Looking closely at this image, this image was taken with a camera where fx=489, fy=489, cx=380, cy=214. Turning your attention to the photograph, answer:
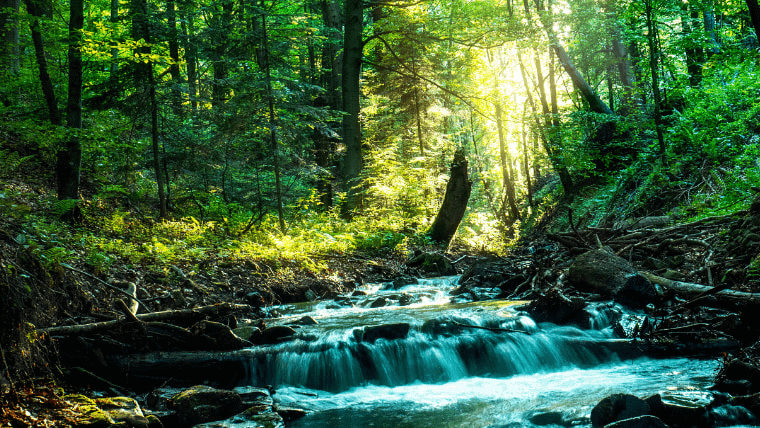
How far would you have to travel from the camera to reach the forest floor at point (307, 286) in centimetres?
384

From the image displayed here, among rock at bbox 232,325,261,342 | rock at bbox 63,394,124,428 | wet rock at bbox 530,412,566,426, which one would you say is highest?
rock at bbox 63,394,124,428

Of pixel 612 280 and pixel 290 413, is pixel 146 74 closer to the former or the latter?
pixel 290 413

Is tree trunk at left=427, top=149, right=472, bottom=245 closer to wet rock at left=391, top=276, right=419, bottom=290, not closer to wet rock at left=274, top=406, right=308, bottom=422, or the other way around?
wet rock at left=391, top=276, right=419, bottom=290

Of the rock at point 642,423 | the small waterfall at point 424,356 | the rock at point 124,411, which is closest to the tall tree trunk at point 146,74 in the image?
the small waterfall at point 424,356

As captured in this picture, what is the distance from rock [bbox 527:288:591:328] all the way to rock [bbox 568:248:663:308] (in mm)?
603

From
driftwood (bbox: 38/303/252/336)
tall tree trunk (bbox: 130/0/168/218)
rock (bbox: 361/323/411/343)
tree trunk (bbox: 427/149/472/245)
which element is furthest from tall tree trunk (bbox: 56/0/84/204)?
tree trunk (bbox: 427/149/472/245)

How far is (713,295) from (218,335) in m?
6.35

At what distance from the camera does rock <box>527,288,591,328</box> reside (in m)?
7.44

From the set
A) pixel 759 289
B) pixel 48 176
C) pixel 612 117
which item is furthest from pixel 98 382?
pixel 612 117

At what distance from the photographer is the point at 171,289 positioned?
305 inches

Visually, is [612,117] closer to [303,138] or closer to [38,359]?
[303,138]

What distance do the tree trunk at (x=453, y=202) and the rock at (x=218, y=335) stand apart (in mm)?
10437

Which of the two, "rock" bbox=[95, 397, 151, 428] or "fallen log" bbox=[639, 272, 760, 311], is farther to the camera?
"fallen log" bbox=[639, 272, 760, 311]

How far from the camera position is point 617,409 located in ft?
13.9
